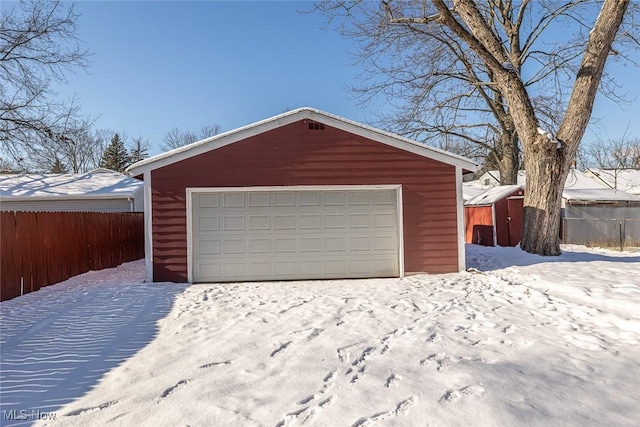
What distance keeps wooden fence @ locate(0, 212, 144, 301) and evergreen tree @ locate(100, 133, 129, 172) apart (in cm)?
2787

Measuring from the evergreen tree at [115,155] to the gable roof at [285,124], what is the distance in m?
32.1

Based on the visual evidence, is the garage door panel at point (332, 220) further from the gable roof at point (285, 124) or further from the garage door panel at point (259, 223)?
the gable roof at point (285, 124)

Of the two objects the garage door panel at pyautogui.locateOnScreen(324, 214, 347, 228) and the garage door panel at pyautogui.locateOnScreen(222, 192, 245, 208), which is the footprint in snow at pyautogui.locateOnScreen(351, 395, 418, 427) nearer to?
the garage door panel at pyautogui.locateOnScreen(324, 214, 347, 228)

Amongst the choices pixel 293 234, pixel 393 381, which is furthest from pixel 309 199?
pixel 393 381

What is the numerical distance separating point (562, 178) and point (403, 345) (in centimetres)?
768

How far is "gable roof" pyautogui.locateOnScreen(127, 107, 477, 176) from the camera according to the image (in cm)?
817

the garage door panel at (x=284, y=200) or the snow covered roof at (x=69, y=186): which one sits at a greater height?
the snow covered roof at (x=69, y=186)

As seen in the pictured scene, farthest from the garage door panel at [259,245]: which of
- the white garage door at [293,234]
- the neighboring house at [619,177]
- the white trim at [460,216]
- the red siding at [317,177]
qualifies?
the neighboring house at [619,177]

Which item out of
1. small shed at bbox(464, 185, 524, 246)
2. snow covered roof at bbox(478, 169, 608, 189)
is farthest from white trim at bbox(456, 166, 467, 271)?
snow covered roof at bbox(478, 169, 608, 189)

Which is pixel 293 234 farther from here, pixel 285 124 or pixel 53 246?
pixel 53 246

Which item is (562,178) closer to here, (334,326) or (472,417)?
(334,326)

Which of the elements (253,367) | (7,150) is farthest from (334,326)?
(7,150)

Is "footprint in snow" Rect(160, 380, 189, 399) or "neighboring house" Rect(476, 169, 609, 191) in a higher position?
"neighboring house" Rect(476, 169, 609, 191)

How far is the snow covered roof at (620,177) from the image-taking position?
2805 centimetres
